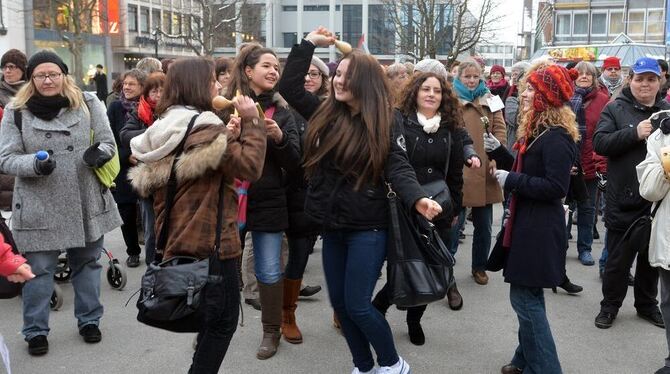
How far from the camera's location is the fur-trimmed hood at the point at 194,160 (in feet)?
10.3

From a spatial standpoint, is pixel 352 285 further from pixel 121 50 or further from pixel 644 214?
pixel 121 50

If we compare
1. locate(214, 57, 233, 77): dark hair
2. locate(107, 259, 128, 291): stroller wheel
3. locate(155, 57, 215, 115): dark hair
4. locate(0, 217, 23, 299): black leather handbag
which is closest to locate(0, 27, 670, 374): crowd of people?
locate(155, 57, 215, 115): dark hair

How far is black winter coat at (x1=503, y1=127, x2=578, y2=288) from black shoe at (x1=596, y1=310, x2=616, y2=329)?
5.25 ft

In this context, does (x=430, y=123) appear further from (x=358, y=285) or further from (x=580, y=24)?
(x=580, y=24)

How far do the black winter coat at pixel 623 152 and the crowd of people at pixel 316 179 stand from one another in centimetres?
1

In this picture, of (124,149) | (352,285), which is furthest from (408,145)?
(124,149)

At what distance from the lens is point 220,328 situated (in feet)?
11.2

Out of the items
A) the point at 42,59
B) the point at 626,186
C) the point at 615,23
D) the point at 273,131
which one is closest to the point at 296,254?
the point at 273,131

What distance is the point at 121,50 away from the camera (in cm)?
5756

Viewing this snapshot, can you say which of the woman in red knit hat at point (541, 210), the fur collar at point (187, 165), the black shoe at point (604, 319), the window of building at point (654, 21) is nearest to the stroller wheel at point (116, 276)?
the fur collar at point (187, 165)

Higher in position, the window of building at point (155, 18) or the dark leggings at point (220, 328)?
the window of building at point (155, 18)

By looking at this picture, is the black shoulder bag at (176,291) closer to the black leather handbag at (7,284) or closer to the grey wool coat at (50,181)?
the black leather handbag at (7,284)

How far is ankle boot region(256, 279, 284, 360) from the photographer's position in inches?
178

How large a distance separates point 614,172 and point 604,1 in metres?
54.9
